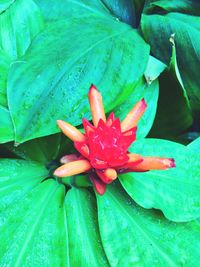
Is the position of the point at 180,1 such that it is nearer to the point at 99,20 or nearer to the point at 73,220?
the point at 99,20

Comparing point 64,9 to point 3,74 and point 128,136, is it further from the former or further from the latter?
point 128,136

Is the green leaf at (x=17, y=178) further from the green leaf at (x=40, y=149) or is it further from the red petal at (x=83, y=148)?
the red petal at (x=83, y=148)

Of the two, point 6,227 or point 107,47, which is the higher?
point 107,47

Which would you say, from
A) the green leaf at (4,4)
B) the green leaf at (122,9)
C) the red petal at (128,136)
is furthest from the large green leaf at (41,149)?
the green leaf at (122,9)

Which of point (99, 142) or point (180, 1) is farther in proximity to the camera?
point (180, 1)

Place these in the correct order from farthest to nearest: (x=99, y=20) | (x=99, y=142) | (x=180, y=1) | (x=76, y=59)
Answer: (x=180, y=1)
(x=99, y=20)
(x=76, y=59)
(x=99, y=142)

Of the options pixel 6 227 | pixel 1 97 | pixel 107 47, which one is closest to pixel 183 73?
pixel 107 47

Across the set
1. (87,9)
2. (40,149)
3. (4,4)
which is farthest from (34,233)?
(87,9)
